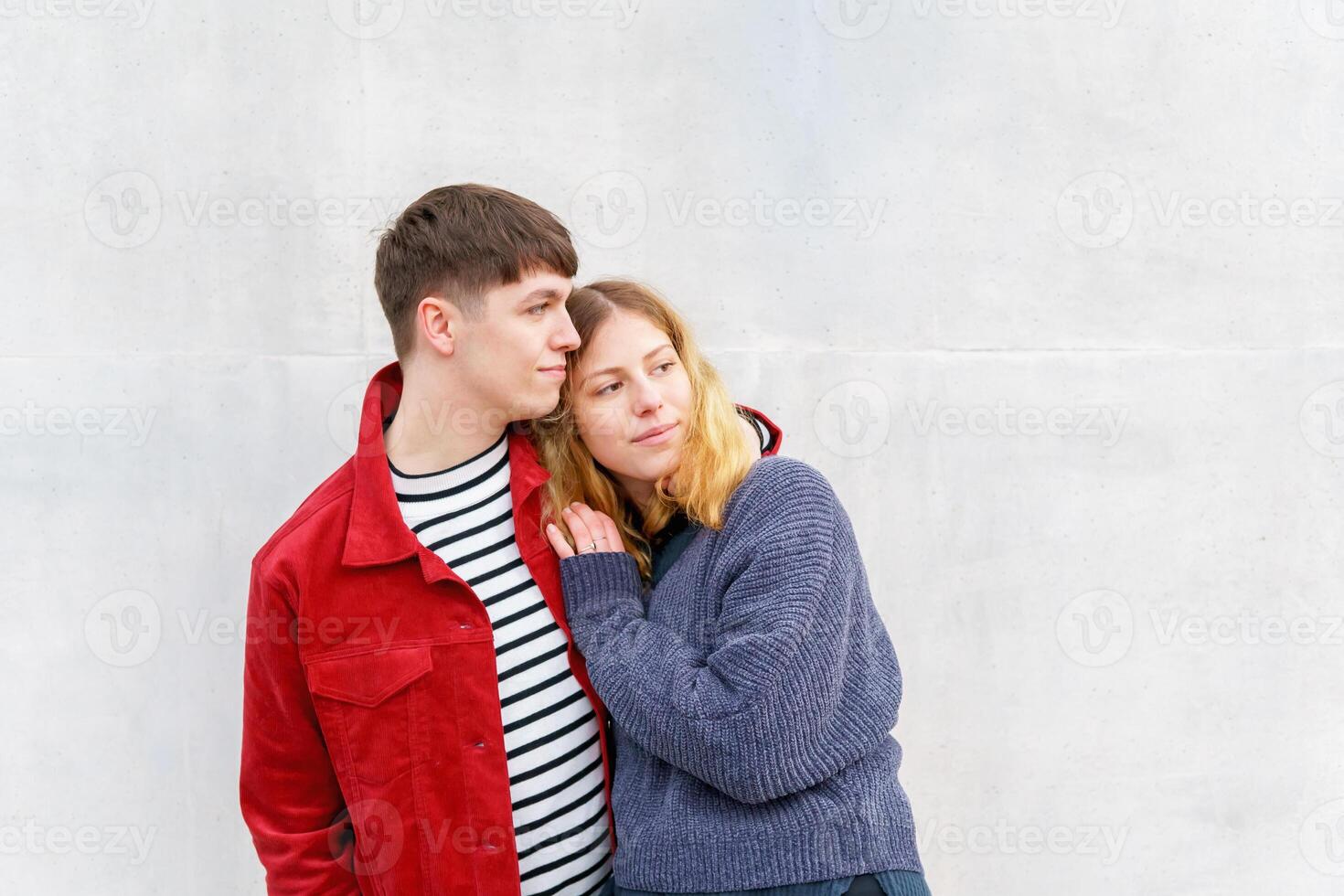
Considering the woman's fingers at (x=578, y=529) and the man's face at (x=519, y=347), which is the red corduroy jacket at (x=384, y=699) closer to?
the woman's fingers at (x=578, y=529)

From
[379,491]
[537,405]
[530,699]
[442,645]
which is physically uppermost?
→ [537,405]

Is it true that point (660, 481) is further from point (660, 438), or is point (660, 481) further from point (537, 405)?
point (537, 405)

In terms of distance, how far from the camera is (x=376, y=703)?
5.71 ft

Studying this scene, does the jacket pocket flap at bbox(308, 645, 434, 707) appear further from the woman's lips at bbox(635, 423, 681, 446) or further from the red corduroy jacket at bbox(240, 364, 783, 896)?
the woman's lips at bbox(635, 423, 681, 446)

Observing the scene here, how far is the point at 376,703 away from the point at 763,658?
2.32ft

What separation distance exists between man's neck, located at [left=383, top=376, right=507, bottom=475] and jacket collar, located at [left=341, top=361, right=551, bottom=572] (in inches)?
1.7

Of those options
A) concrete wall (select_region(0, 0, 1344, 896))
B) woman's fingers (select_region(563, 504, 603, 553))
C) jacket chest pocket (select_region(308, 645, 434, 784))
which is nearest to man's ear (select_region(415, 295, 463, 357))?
woman's fingers (select_region(563, 504, 603, 553))

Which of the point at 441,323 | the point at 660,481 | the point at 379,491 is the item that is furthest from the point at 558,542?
the point at 441,323

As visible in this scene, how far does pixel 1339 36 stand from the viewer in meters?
2.62

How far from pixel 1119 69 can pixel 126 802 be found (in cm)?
319

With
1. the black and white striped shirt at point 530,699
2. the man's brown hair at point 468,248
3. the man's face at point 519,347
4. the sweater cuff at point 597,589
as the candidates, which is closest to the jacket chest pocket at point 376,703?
the black and white striped shirt at point 530,699

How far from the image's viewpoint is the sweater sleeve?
1524mm

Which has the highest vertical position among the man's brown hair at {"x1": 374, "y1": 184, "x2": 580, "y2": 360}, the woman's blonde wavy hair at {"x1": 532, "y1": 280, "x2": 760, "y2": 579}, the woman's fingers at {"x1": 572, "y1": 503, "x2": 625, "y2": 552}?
the man's brown hair at {"x1": 374, "y1": 184, "x2": 580, "y2": 360}

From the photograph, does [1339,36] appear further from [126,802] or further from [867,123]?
[126,802]
